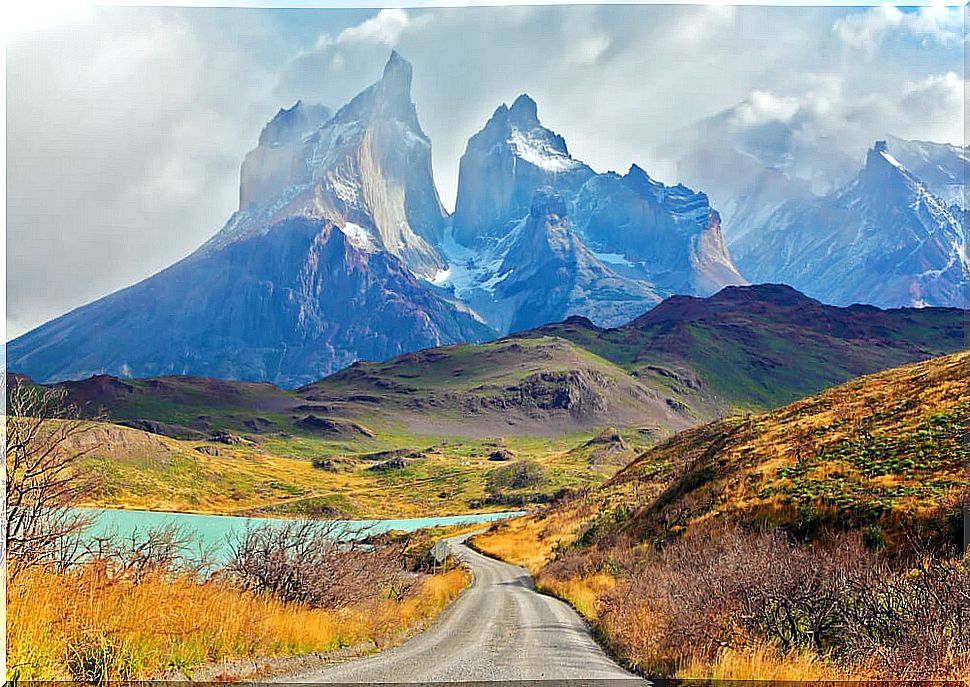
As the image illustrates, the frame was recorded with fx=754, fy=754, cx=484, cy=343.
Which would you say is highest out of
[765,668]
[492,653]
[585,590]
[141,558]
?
[141,558]

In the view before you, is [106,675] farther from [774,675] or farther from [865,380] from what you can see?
[865,380]

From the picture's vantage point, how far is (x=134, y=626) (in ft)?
21.4

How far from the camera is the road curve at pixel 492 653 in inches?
337

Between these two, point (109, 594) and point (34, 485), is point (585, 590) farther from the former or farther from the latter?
point (34, 485)

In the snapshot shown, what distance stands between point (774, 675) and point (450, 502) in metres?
Result: 141

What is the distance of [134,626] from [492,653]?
6645mm

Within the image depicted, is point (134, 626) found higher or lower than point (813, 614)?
higher

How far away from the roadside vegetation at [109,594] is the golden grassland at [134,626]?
0.01 metres

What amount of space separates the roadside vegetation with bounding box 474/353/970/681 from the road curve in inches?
31.7

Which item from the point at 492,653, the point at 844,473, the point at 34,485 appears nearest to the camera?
the point at 34,485

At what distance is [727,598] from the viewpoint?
11.1 metres

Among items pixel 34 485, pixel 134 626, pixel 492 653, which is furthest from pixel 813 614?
pixel 34 485

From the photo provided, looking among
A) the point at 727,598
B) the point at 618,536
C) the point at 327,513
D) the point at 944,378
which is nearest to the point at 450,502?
the point at 327,513

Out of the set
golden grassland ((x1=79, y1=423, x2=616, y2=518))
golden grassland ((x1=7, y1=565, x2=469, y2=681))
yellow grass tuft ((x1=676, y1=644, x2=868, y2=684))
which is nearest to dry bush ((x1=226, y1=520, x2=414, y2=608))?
→ golden grassland ((x1=7, y1=565, x2=469, y2=681))
